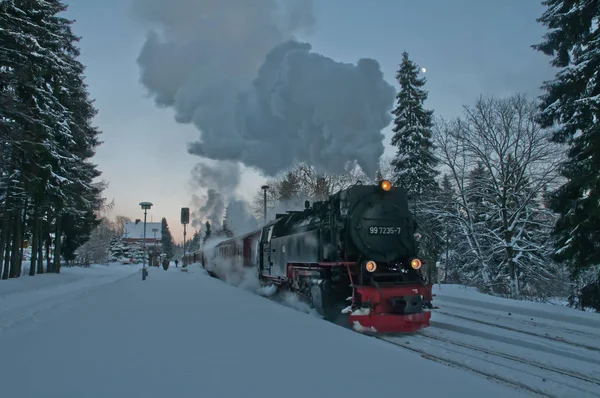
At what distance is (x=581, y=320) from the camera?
916 cm

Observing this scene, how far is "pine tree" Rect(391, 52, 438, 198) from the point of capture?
903 inches

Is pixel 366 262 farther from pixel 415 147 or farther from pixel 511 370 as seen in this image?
pixel 415 147

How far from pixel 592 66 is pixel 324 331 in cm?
1123

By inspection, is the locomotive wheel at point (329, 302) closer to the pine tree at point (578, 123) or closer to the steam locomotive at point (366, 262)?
the steam locomotive at point (366, 262)

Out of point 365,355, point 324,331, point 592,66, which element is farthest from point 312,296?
point 592,66

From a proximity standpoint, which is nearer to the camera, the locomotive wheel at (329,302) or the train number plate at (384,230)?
the train number plate at (384,230)

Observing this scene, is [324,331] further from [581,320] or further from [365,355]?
[581,320]

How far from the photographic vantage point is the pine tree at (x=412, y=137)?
22938 mm

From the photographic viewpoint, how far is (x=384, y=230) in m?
9.38

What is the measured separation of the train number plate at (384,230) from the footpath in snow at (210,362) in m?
2.38

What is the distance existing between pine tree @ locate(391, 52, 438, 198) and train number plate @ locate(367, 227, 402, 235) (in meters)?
13.4

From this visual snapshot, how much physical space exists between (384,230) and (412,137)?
1528cm

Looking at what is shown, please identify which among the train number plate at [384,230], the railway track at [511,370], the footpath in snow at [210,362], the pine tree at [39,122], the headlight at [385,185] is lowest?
the railway track at [511,370]

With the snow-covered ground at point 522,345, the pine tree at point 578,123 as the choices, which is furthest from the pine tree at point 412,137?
the snow-covered ground at point 522,345
